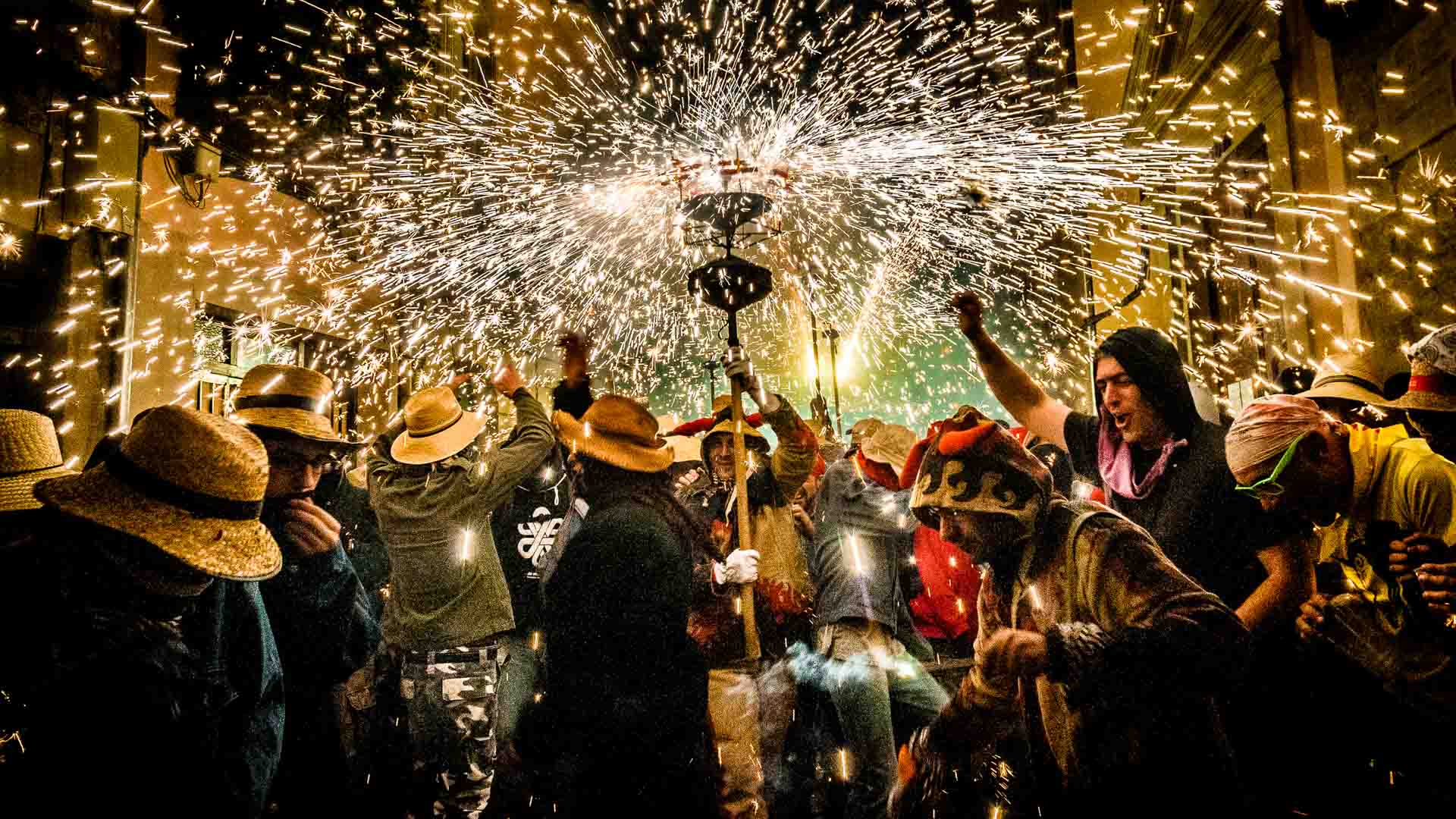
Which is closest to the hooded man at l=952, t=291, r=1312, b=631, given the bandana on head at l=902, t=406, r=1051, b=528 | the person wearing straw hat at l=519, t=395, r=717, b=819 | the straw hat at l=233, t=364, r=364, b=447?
the bandana on head at l=902, t=406, r=1051, b=528

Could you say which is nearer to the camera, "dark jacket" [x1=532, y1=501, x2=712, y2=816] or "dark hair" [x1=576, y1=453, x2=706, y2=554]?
"dark jacket" [x1=532, y1=501, x2=712, y2=816]

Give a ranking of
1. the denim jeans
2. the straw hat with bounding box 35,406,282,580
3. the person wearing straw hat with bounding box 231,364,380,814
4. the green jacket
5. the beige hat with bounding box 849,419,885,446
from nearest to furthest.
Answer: the straw hat with bounding box 35,406,282,580 → the person wearing straw hat with bounding box 231,364,380,814 → the denim jeans → the green jacket → the beige hat with bounding box 849,419,885,446

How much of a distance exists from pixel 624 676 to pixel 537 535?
1.89 m

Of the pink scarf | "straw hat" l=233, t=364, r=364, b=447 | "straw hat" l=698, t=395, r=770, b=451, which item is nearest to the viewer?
the pink scarf

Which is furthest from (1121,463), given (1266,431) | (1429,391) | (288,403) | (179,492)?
(288,403)

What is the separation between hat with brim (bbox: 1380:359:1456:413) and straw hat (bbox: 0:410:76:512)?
4889mm

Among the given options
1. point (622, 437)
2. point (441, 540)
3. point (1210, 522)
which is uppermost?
point (1210, 522)

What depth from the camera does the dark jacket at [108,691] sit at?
1755mm

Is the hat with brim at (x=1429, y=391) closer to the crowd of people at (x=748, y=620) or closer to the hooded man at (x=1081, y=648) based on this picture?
the crowd of people at (x=748, y=620)

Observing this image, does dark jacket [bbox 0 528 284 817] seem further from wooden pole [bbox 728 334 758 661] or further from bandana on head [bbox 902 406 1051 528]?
wooden pole [bbox 728 334 758 661]

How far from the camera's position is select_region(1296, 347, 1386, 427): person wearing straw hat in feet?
12.2

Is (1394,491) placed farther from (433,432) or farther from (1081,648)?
(433,432)

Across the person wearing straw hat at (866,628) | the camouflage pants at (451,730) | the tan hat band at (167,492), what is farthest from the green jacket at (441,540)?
the tan hat band at (167,492)

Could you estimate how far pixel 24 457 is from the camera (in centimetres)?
284
